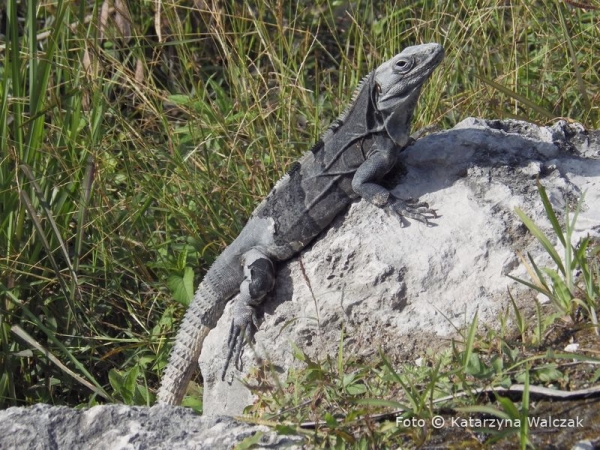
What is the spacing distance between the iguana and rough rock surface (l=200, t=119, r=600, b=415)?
87 mm

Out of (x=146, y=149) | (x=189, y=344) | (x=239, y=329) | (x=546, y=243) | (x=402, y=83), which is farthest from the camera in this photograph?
(x=146, y=149)

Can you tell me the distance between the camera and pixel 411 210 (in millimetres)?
3598

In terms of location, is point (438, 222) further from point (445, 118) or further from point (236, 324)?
point (445, 118)

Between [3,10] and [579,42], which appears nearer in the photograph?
[579,42]

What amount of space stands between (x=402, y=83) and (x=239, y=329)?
1340mm

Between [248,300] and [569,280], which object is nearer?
[569,280]

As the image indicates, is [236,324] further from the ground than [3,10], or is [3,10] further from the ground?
[3,10]

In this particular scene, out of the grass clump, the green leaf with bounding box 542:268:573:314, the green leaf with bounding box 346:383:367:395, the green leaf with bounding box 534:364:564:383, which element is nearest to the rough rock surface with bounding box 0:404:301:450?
the grass clump

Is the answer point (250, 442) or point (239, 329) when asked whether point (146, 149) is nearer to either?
point (239, 329)

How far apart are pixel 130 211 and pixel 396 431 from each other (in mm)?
2511

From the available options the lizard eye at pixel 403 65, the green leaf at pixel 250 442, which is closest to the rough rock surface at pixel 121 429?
the green leaf at pixel 250 442

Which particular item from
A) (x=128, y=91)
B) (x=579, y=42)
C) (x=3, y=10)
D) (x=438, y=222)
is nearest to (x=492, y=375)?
(x=438, y=222)

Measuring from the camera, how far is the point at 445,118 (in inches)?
194

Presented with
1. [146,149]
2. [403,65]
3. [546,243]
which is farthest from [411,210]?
[146,149]
